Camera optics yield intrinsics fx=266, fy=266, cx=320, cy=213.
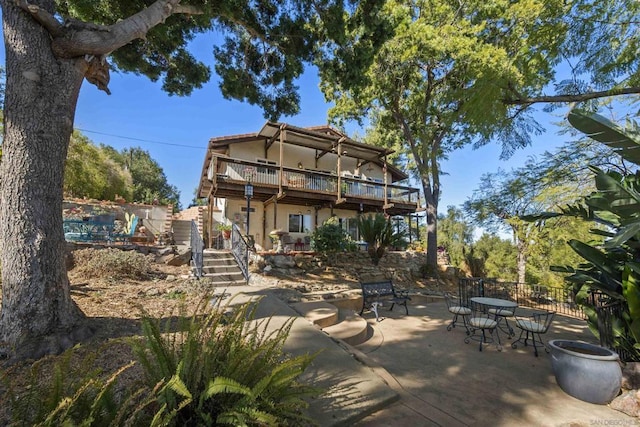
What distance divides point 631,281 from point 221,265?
29.6 ft

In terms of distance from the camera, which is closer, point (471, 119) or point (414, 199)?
point (471, 119)

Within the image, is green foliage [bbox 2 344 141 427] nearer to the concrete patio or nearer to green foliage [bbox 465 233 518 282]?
the concrete patio

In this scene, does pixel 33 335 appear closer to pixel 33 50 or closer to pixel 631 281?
pixel 33 50

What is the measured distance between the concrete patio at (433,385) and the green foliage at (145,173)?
30.2 metres

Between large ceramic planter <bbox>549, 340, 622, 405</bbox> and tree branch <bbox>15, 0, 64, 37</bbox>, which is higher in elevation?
tree branch <bbox>15, 0, 64, 37</bbox>

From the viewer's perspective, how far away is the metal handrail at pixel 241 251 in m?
8.37

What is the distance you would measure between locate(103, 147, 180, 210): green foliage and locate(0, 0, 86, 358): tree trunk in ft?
93.8

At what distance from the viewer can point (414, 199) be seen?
51.2ft

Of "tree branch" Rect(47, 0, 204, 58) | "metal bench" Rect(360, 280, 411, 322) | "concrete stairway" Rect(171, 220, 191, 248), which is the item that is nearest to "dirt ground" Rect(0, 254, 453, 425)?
"metal bench" Rect(360, 280, 411, 322)

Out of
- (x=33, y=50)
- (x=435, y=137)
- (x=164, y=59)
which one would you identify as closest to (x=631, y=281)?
(x=33, y=50)

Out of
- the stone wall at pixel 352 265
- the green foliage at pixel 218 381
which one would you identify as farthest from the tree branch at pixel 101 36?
the stone wall at pixel 352 265

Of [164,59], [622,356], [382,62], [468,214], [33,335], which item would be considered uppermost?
[382,62]

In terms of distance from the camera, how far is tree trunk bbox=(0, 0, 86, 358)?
2.98 metres

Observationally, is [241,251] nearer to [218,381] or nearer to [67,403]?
[218,381]
